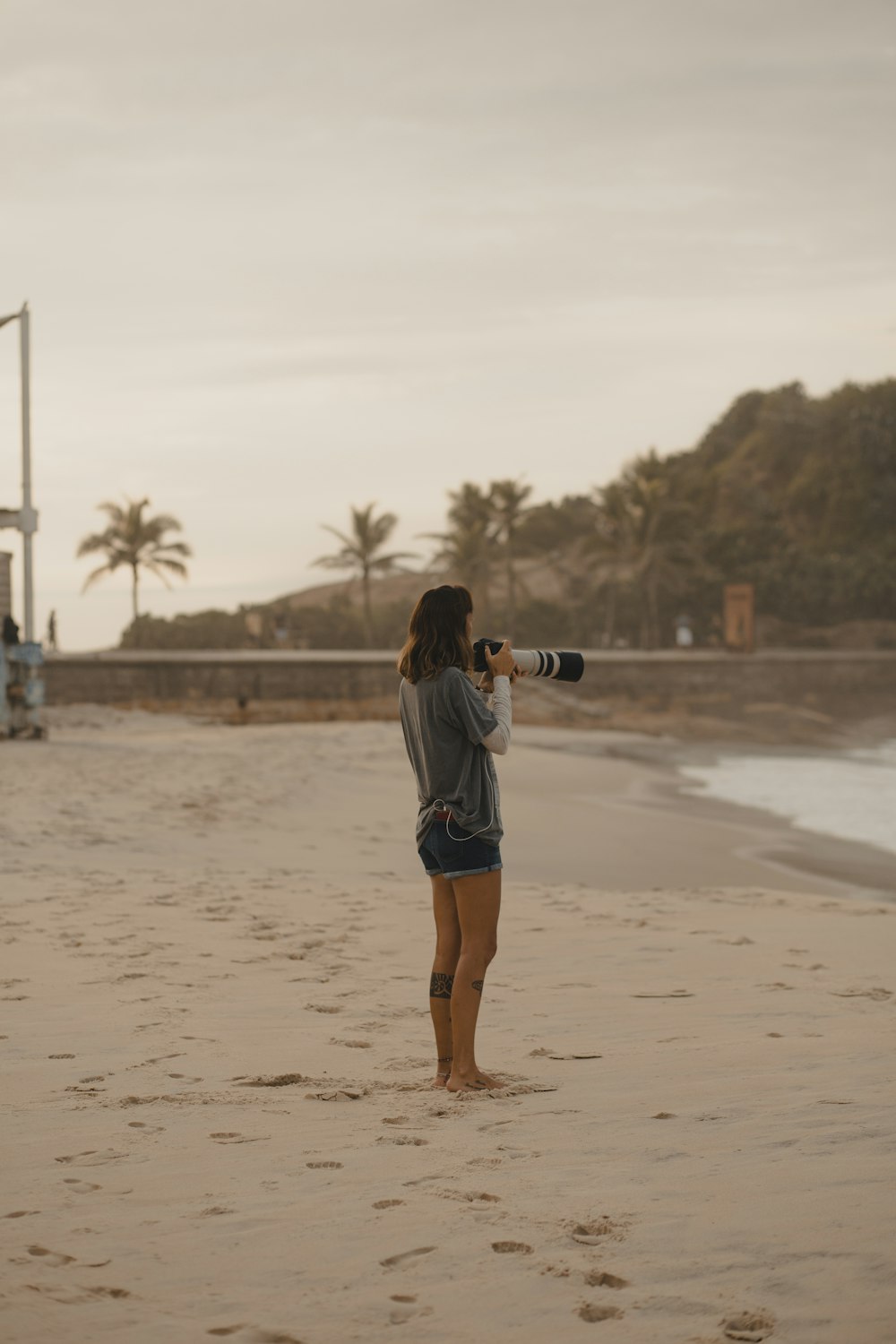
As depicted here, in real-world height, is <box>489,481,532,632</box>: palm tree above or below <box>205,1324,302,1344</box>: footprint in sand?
above

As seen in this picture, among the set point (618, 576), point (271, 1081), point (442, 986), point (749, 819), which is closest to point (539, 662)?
point (442, 986)

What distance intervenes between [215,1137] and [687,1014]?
220 centimetres

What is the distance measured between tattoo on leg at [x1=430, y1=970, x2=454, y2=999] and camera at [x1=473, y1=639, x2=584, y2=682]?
988 mm

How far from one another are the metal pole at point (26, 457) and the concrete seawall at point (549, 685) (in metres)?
13.1

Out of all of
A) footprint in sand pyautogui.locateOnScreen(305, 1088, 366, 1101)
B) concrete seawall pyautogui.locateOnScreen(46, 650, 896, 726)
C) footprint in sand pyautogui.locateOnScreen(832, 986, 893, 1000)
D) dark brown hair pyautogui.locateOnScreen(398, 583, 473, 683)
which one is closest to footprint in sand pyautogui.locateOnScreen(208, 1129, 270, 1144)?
footprint in sand pyautogui.locateOnScreen(305, 1088, 366, 1101)

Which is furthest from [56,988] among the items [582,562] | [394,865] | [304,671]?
[582,562]

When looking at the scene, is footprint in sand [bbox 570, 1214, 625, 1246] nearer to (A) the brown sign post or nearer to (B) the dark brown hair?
(B) the dark brown hair

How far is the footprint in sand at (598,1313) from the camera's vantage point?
8.54ft

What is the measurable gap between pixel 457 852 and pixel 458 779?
0.74 feet

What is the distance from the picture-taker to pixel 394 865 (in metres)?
9.73

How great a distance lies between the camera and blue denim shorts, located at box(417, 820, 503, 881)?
13.0 ft

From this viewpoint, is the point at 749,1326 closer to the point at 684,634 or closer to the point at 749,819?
the point at 749,819

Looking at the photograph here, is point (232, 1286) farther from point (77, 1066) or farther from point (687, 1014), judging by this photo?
point (687, 1014)

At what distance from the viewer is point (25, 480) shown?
1844cm
